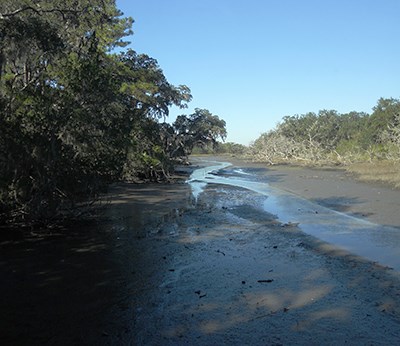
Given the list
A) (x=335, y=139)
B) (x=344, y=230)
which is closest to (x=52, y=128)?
(x=344, y=230)

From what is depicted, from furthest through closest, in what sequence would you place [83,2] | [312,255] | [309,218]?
[83,2]
[309,218]
[312,255]

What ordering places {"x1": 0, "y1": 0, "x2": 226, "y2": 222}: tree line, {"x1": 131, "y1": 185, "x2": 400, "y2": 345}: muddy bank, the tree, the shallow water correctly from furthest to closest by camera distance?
1. the tree
2. {"x1": 0, "y1": 0, "x2": 226, "y2": 222}: tree line
3. the shallow water
4. {"x1": 131, "y1": 185, "x2": 400, "y2": 345}: muddy bank

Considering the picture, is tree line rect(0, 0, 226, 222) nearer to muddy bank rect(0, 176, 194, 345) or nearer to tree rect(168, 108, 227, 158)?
muddy bank rect(0, 176, 194, 345)

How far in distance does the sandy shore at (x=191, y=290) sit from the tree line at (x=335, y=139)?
2650 cm

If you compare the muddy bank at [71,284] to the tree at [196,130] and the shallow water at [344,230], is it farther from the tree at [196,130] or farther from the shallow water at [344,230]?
the tree at [196,130]

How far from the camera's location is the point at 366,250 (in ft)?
29.4

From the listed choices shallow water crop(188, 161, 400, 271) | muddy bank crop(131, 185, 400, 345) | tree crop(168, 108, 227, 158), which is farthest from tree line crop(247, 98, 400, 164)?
muddy bank crop(131, 185, 400, 345)

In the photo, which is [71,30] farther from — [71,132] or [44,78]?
[71,132]

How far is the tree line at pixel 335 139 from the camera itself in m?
39.8

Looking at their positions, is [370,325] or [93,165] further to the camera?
[93,165]

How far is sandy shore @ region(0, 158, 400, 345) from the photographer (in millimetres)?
4793

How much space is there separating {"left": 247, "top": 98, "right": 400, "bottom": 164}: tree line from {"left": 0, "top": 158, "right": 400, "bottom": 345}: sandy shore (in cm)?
2650

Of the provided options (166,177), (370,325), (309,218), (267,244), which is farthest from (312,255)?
(166,177)

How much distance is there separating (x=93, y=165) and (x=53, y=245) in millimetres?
Answer: 2689
